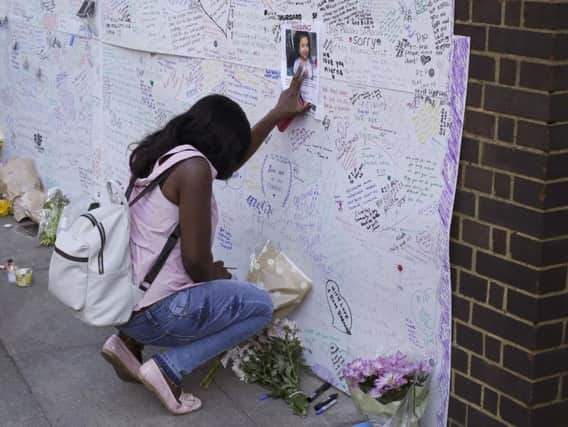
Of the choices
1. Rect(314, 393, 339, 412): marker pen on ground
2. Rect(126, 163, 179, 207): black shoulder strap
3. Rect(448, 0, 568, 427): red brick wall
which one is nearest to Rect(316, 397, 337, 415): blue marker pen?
Rect(314, 393, 339, 412): marker pen on ground

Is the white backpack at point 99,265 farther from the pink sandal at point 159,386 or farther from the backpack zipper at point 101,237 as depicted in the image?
the pink sandal at point 159,386

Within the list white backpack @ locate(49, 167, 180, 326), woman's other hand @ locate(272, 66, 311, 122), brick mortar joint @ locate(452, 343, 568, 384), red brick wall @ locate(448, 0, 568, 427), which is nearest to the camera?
red brick wall @ locate(448, 0, 568, 427)

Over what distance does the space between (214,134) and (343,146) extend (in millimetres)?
579

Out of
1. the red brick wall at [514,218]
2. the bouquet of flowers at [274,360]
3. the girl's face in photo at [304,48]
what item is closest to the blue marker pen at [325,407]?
the bouquet of flowers at [274,360]

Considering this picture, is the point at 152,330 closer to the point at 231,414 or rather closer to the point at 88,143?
the point at 231,414

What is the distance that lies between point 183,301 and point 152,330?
21 centimetres

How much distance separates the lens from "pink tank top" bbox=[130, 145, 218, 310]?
4.42 metres

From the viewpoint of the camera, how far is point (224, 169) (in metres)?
4.47

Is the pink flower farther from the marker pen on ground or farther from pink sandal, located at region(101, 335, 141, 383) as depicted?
pink sandal, located at region(101, 335, 141, 383)

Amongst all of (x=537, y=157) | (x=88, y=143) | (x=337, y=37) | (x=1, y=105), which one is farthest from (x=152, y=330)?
(x=1, y=105)

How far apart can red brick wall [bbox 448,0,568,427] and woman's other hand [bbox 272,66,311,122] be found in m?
1.11

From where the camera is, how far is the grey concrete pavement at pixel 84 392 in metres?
4.61

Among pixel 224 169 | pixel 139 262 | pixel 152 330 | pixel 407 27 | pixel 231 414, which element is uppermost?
pixel 407 27

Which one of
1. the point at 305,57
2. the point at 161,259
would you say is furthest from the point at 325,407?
the point at 305,57
